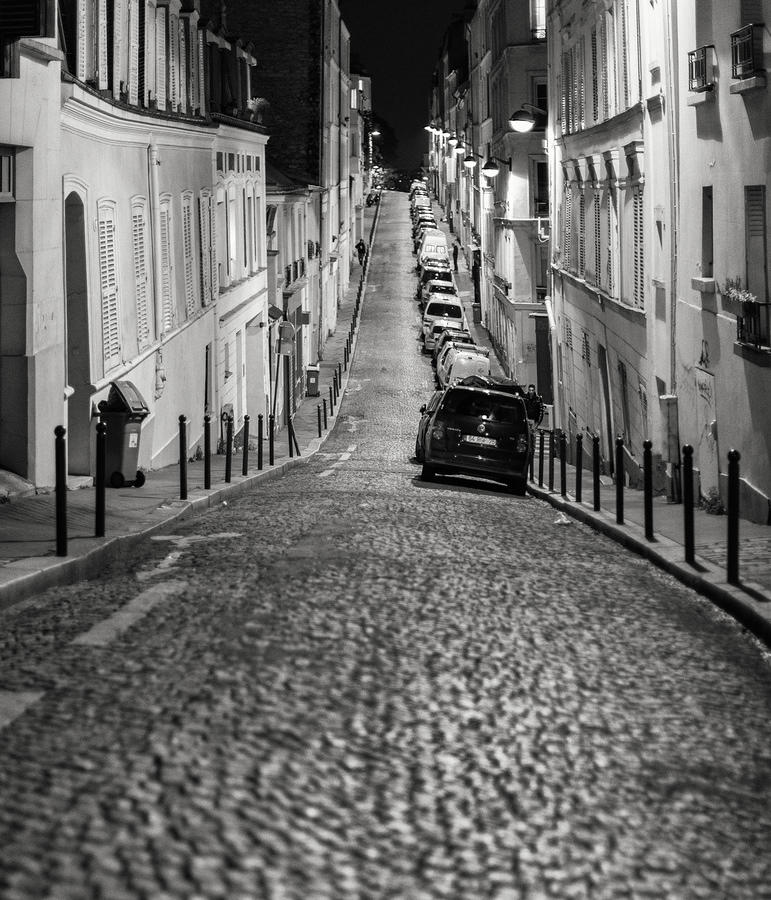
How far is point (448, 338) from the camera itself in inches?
2098

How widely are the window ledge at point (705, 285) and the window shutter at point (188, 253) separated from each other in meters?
9.99

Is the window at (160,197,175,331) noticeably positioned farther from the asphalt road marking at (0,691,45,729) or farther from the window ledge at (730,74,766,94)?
the asphalt road marking at (0,691,45,729)

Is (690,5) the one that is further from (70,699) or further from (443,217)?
(443,217)

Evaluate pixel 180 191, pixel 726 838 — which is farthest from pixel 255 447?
pixel 726 838

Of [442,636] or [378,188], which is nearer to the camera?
[442,636]

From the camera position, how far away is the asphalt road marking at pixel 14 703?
5891 mm

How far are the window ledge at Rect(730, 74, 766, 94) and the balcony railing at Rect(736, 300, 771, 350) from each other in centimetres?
209

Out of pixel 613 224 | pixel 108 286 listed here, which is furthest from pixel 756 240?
pixel 613 224

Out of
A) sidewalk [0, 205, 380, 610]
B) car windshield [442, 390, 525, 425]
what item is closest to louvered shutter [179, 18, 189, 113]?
sidewalk [0, 205, 380, 610]

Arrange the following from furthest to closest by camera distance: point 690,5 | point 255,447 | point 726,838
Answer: point 255,447, point 690,5, point 726,838

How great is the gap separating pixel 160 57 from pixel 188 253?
3.52 meters

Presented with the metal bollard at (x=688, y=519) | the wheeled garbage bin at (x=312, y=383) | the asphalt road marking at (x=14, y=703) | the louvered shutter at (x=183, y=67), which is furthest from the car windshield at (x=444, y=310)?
the asphalt road marking at (x=14, y=703)

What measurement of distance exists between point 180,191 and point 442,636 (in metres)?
17.4

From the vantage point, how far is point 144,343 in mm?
20078
